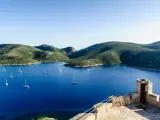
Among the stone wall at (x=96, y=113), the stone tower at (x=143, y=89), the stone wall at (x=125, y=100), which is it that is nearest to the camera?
the stone wall at (x=96, y=113)

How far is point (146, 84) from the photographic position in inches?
755

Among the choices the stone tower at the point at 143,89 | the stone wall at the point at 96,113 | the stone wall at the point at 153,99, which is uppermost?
the stone tower at the point at 143,89

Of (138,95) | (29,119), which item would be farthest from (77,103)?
(138,95)

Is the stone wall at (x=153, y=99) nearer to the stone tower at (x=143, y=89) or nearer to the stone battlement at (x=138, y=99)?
the stone battlement at (x=138, y=99)

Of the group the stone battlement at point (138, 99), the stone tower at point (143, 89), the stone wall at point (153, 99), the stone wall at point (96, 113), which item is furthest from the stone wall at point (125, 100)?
the stone wall at point (153, 99)

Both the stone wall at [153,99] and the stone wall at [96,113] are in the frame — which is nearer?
the stone wall at [96,113]

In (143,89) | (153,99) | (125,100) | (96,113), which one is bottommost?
(96,113)

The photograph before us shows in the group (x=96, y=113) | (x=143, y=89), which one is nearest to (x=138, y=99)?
(x=143, y=89)

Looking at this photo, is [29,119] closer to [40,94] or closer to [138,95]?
[40,94]

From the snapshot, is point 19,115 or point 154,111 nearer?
point 154,111

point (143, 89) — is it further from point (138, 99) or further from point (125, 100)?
point (125, 100)

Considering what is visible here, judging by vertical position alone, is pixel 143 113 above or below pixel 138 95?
below

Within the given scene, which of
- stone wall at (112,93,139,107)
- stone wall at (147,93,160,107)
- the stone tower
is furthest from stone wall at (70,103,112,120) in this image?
stone wall at (147,93,160,107)

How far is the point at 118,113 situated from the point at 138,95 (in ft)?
12.8
